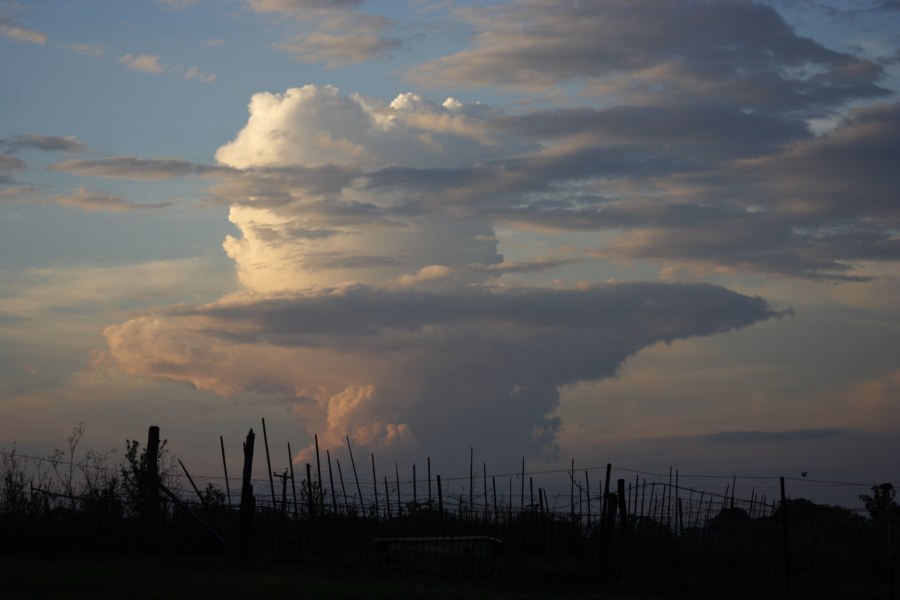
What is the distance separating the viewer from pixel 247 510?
21.3 meters

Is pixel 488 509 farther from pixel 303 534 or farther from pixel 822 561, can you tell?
pixel 822 561

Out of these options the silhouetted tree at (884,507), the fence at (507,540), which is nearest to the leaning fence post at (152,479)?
the fence at (507,540)

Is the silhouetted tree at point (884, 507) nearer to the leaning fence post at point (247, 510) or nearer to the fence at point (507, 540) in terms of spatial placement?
the fence at point (507, 540)

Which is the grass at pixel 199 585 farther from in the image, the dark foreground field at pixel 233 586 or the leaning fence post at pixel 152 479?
the leaning fence post at pixel 152 479

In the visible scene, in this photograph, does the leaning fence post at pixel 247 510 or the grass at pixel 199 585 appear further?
the leaning fence post at pixel 247 510

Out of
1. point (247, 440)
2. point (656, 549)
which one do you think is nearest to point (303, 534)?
point (247, 440)

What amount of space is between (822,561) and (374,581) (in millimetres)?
10315

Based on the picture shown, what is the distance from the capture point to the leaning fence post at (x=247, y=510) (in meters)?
21.2

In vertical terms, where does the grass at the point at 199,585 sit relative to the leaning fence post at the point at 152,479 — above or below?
→ below

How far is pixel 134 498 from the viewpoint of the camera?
2195 centimetres

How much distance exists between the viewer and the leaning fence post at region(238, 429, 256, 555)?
21172 mm

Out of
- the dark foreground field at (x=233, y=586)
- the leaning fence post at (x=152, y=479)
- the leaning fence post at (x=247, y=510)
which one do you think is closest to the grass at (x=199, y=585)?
the dark foreground field at (x=233, y=586)

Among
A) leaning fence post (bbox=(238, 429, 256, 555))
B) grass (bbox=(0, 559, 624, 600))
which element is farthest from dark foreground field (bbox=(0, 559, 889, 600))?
leaning fence post (bbox=(238, 429, 256, 555))

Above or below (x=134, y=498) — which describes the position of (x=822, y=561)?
below
